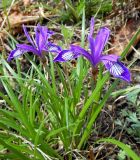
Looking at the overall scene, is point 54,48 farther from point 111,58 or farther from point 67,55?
point 111,58

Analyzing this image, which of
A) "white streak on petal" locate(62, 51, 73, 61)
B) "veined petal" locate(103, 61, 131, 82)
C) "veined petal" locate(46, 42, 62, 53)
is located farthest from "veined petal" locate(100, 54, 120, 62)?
"veined petal" locate(46, 42, 62, 53)

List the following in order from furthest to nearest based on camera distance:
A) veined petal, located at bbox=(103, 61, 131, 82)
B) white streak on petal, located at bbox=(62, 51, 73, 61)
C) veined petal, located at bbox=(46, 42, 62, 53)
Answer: veined petal, located at bbox=(46, 42, 62, 53)
white streak on petal, located at bbox=(62, 51, 73, 61)
veined petal, located at bbox=(103, 61, 131, 82)

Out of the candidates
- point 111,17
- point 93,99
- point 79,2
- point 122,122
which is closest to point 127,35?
point 111,17

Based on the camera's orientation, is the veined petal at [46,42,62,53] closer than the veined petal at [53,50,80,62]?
No

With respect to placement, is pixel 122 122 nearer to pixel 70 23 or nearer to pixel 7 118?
pixel 7 118

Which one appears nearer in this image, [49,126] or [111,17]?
[49,126]

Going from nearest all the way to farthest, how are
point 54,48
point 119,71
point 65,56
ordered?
1. point 119,71
2. point 65,56
3. point 54,48

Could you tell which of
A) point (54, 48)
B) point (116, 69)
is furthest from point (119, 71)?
point (54, 48)

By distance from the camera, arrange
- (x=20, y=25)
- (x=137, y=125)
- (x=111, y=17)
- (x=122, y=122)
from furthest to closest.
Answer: (x=20, y=25) < (x=111, y=17) < (x=122, y=122) < (x=137, y=125)

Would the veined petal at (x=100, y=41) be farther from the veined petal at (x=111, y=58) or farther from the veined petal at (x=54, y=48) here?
the veined petal at (x=54, y=48)

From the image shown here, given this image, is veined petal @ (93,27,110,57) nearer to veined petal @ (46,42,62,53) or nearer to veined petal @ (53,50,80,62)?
veined petal @ (53,50,80,62)

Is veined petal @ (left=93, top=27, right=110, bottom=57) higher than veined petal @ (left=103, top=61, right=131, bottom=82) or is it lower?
higher
